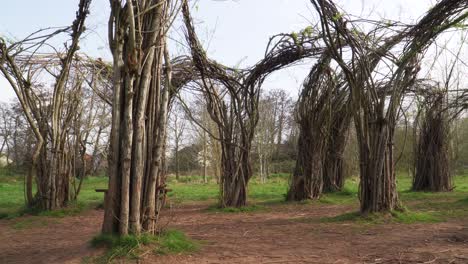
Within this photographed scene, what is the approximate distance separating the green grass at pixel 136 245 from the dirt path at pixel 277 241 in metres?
0.12

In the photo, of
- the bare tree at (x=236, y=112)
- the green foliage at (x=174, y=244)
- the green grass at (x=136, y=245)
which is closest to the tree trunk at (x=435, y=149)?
the bare tree at (x=236, y=112)

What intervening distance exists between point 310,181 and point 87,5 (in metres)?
5.33

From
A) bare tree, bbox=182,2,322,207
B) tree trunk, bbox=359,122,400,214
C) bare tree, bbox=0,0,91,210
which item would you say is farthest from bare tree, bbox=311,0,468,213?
bare tree, bbox=0,0,91,210

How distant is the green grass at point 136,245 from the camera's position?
3.72m

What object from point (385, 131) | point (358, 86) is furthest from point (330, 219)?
point (358, 86)

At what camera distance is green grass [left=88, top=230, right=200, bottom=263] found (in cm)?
372

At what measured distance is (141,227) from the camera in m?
4.08

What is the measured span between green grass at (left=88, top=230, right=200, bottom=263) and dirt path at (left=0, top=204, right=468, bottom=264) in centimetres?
12

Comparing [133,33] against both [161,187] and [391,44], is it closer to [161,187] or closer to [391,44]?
[161,187]

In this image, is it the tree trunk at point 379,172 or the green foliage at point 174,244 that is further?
the tree trunk at point 379,172

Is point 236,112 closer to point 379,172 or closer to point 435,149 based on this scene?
point 379,172

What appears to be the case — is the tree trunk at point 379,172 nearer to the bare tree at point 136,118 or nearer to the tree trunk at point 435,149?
the bare tree at point 136,118

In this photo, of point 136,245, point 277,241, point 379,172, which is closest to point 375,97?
point 379,172

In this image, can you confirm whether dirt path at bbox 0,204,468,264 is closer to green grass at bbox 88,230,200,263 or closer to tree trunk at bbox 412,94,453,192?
green grass at bbox 88,230,200,263
